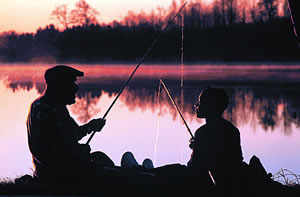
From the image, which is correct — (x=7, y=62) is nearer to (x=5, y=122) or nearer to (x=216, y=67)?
(x=216, y=67)

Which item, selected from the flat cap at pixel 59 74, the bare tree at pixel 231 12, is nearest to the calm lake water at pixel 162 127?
the flat cap at pixel 59 74

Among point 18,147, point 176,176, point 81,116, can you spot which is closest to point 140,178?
point 176,176

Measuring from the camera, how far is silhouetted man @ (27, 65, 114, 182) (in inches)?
135

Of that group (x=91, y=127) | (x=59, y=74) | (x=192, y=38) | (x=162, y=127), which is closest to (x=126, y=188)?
(x=91, y=127)

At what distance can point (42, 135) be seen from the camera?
3430 millimetres

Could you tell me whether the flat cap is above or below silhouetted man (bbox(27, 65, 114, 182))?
above

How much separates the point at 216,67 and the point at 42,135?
4466cm

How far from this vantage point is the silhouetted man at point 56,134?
3.43 meters

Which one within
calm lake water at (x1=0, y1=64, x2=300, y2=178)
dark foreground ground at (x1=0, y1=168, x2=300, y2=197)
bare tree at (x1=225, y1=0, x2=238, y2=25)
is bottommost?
calm lake water at (x1=0, y1=64, x2=300, y2=178)

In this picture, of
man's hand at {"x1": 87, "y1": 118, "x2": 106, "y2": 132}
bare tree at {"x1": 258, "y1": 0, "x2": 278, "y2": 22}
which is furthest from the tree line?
man's hand at {"x1": 87, "y1": 118, "x2": 106, "y2": 132}

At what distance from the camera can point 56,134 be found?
11.2ft

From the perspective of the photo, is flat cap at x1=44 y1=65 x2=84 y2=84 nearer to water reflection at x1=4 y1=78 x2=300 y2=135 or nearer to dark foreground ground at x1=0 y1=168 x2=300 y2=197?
dark foreground ground at x1=0 y1=168 x2=300 y2=197

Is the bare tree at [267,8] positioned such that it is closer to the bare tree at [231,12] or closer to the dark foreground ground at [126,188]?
the bare tree at [231,12]

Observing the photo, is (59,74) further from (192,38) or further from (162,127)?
(192,38)
